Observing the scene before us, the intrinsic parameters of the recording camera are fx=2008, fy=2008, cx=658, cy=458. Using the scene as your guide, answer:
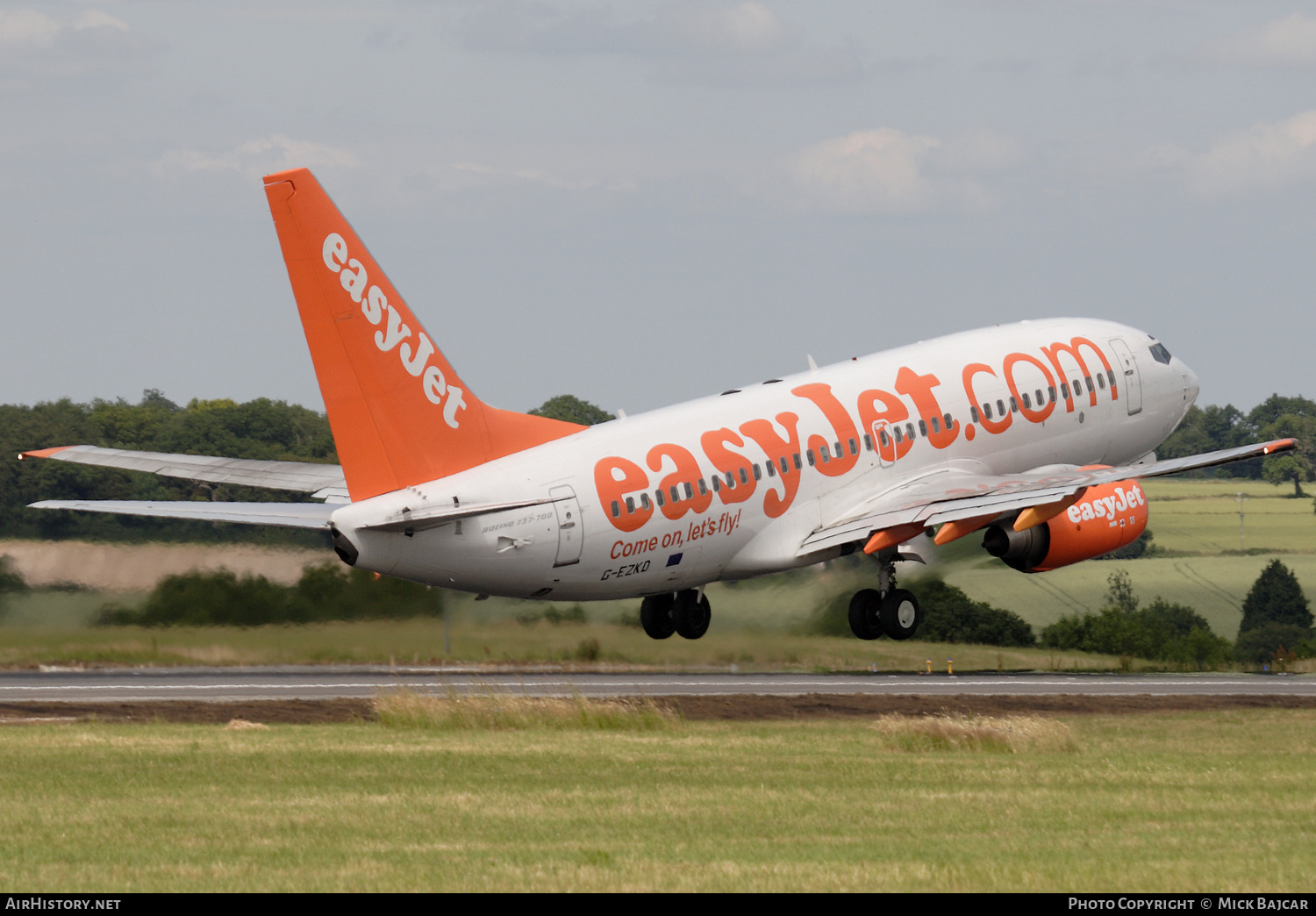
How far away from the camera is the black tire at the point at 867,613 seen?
1916 inches

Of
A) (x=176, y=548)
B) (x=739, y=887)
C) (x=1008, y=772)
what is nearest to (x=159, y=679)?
(x=176, y=548)

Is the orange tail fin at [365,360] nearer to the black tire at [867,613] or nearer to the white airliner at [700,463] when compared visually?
the white airliner at [700,463]

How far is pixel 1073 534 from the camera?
4831cm

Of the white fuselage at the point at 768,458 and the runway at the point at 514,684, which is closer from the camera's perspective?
the white fuselage at the point at 768,458

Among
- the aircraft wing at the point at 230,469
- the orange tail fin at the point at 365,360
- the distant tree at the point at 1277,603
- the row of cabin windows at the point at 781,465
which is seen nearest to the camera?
the orange tail fin at the point at 365,360

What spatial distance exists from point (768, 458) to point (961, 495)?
447 cm

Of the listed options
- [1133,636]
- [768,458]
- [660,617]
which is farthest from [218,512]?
[1133,636]

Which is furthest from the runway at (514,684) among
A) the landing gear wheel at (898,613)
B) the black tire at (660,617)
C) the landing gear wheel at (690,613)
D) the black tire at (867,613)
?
the landing gear wheel at (898,613)

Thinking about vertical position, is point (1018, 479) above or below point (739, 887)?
above

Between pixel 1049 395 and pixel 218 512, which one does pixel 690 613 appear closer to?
pixel 1049 395

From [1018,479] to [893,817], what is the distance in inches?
663

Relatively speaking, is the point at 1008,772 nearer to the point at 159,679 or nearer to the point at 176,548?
the point at 176,548

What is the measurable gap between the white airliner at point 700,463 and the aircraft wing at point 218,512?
0.07 m

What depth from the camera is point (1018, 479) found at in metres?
46.2
